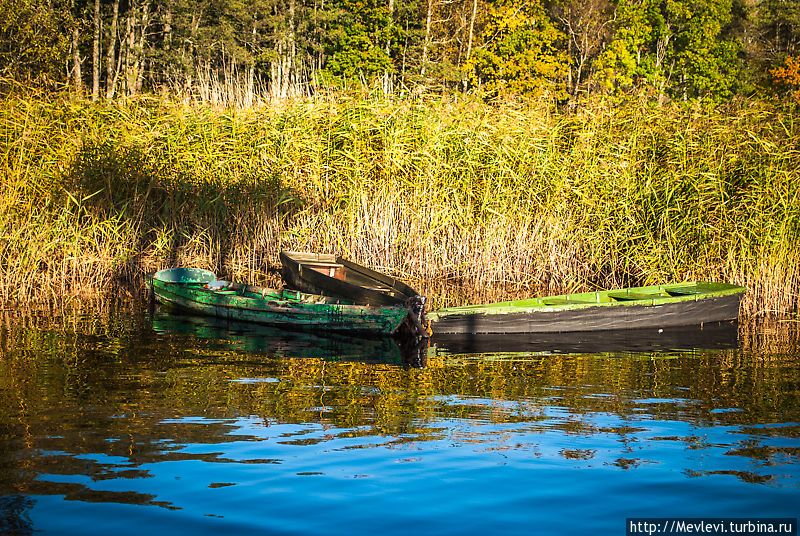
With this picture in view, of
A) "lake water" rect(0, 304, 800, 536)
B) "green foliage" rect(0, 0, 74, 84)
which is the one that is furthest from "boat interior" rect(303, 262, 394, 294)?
"green foliage" rect(0, 0, 74, 84)

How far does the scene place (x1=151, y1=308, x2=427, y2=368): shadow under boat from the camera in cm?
809

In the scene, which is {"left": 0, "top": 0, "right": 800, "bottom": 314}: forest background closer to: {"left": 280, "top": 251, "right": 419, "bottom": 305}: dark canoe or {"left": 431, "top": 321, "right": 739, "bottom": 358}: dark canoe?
{"left": 280, "top": 251, "right": 419, "bottom": 305}: dark canoe

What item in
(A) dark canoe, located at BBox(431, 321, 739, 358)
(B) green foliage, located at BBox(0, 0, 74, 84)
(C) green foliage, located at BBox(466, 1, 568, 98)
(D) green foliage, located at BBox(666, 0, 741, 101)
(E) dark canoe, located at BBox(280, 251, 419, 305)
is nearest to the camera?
(A) dark canoe, located at BBox(431, 321, 739, 358)

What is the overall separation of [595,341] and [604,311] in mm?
625

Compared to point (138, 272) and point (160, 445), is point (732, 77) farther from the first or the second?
point (160, 445)

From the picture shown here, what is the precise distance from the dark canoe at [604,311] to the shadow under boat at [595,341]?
94mm

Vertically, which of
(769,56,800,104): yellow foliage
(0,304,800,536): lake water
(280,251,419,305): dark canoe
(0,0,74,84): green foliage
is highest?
(769,56,800,104): yellow foliage

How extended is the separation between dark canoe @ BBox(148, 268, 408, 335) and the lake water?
29.3 inches

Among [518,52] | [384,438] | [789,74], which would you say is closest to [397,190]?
[384,438]

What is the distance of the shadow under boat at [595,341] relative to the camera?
855 centimetres

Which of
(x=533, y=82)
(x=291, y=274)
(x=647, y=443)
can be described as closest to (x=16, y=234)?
(x=291, y=274)

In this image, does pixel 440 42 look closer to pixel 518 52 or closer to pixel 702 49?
pixel 518 52

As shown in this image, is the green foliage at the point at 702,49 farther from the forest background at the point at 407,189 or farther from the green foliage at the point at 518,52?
the forest background at the point at 407,189

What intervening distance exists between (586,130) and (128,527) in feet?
33.5
